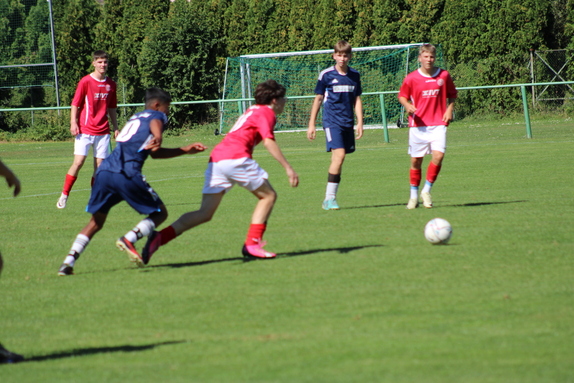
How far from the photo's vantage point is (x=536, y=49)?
31.2 meters

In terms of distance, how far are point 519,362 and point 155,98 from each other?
14.3 ft

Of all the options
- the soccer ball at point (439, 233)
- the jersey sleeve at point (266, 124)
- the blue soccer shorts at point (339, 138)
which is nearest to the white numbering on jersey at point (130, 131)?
the jersey sleeve at point (266, 124)

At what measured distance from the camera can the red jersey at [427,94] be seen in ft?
34.9

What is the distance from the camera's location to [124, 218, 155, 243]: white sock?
23.0 feet

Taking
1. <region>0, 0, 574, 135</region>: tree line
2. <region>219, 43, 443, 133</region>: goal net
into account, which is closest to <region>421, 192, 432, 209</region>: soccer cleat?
<region>219, 43, 443, 133</region>: goal net

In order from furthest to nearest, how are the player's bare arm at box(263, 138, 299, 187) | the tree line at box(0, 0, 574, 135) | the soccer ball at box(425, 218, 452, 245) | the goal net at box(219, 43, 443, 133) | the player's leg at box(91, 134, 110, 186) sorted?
the tree line at box(0, 0, 574, 135), the goal net at box(219, 43, 443, 133), the player's leg at box(91, 134, 110, 186), the soccer ball at box(425, 218, 452, 245), the player's bare arm at box(263, 138, 299, 187)

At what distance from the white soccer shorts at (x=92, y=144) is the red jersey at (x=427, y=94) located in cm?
468

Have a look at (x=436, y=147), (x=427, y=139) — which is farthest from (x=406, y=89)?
(x=436, y=147)

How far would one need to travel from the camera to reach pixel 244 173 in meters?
7.28

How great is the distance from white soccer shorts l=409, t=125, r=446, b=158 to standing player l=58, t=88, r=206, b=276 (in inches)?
171

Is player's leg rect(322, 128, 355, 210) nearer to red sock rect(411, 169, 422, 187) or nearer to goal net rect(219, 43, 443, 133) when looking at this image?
red sock rect(411, 169, 422, 187)

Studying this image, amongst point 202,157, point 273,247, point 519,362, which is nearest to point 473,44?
point 202,157

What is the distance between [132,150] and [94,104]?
561 cm

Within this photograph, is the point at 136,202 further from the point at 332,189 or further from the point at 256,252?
the point at 332,189
